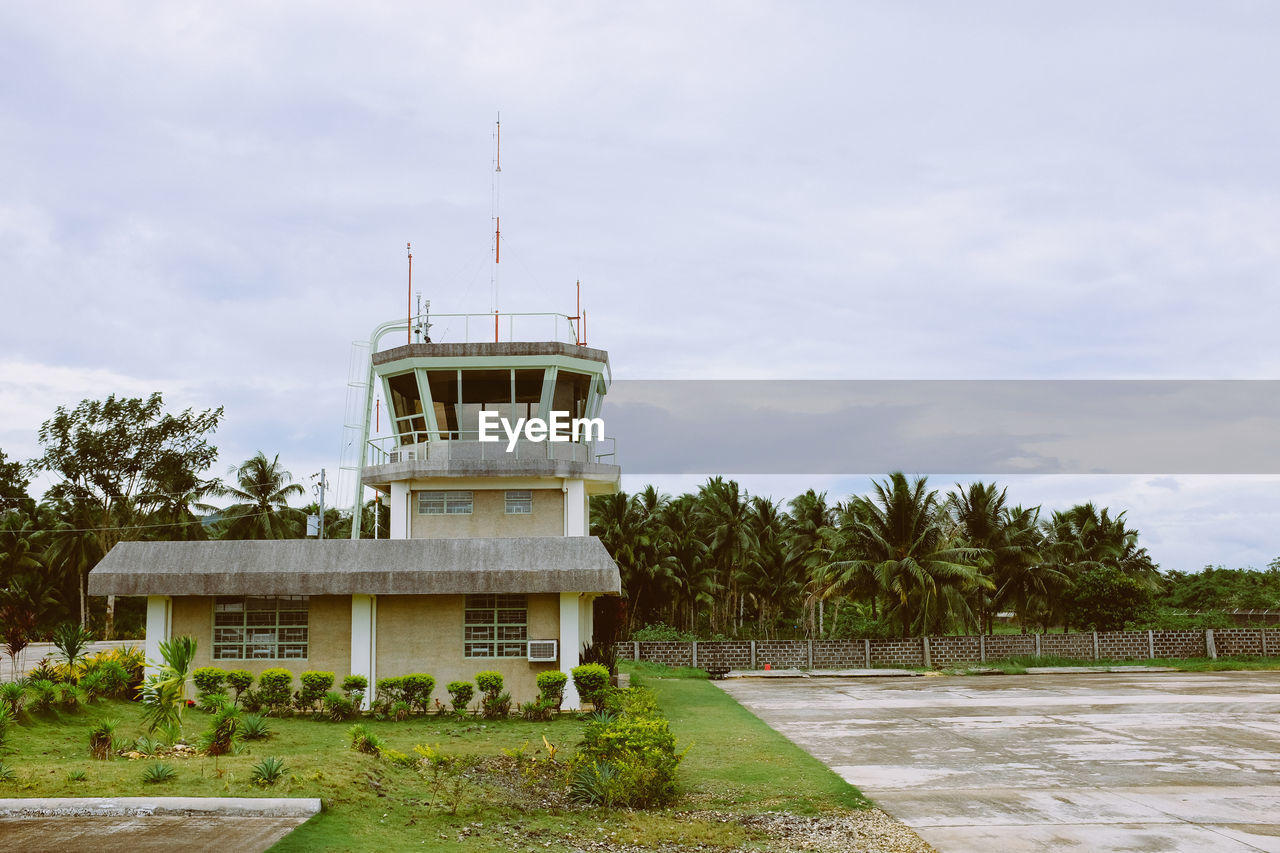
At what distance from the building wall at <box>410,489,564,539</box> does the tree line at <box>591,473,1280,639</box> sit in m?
→ 20.0

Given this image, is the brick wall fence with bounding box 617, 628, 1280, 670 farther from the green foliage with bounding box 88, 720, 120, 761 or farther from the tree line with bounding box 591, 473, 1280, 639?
the green foliage with bounding box 88, 720, 120, 761

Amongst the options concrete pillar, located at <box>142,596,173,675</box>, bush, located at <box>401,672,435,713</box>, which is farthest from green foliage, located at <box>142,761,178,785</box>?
concrete pillar, located at <box>142,596,173,675</box>

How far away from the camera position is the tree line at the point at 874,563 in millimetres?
45656

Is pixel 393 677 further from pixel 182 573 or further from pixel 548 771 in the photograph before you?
pixel 548 771

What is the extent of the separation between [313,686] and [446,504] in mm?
7743

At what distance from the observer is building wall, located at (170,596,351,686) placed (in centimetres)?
2366

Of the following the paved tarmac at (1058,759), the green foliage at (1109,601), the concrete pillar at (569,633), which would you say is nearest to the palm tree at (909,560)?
the green foliage at (1109,601)

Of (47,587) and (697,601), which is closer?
(47,587)

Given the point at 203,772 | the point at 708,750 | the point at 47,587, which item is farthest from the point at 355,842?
the point at 47,587

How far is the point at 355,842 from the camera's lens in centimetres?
1041

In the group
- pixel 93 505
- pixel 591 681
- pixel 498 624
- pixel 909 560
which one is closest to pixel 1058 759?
pixel 591 681

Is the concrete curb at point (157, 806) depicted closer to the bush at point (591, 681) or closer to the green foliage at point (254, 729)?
the green foliage at point (254, 729)

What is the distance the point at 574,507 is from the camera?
28953mm

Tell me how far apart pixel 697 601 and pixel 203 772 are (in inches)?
2126
